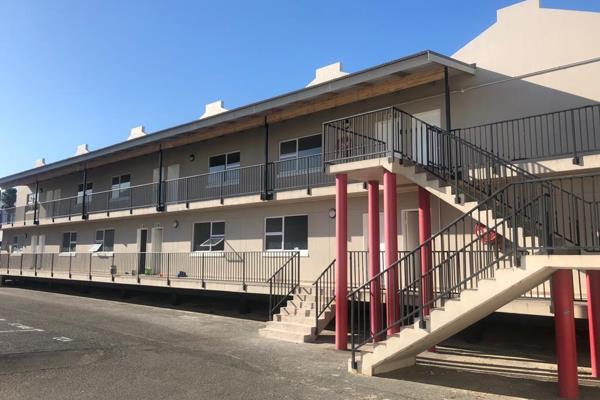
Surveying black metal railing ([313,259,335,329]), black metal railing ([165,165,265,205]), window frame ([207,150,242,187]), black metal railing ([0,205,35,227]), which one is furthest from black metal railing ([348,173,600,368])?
black metal railing ([0,205,35,227])

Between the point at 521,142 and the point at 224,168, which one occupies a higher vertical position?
the point at 224,168

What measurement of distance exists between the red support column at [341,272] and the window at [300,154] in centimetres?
444

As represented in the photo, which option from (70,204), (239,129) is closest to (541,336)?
(239,129)

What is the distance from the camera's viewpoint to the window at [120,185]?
2547cm

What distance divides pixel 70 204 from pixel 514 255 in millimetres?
26309

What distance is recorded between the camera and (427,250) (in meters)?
10.4

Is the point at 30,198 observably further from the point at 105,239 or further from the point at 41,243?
the point at 105,239

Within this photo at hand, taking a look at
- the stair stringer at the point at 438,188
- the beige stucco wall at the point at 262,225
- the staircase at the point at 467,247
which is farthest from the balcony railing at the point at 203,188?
the stair stringer at the point at 438,188

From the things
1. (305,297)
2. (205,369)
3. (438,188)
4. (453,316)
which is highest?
(438,188)

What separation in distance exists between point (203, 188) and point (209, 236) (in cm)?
208

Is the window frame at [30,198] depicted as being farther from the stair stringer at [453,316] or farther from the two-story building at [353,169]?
the stair stringer at [453,316]

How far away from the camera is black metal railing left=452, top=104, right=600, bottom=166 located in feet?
36.1

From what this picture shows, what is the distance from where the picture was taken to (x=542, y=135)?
11625 mm

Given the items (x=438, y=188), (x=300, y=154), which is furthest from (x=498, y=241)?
(x=300, y=154)
